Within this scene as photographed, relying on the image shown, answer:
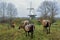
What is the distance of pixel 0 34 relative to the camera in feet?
22.7

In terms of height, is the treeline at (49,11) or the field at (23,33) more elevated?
the treeline at (49,11)

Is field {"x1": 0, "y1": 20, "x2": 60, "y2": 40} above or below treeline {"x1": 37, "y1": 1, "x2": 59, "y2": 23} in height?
below

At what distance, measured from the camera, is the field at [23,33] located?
22.5 ft

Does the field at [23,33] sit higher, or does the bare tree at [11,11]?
the bare tree at [11,11]

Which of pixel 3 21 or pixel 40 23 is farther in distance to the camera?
pixel 40 23

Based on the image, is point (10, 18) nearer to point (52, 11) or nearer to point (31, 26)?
point (31, 26)

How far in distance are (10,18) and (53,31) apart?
1.50m

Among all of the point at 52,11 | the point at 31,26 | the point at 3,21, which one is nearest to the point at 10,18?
the point at 3,21

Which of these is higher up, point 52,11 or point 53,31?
point 52,11

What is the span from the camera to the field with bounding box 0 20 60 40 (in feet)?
22.5

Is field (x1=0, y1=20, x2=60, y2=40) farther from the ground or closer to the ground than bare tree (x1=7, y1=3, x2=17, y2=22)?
closer to the ground

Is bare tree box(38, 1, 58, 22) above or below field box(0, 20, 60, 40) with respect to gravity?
above

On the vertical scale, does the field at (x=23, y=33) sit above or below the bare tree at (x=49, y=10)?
below

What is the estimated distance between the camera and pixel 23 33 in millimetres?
6891
